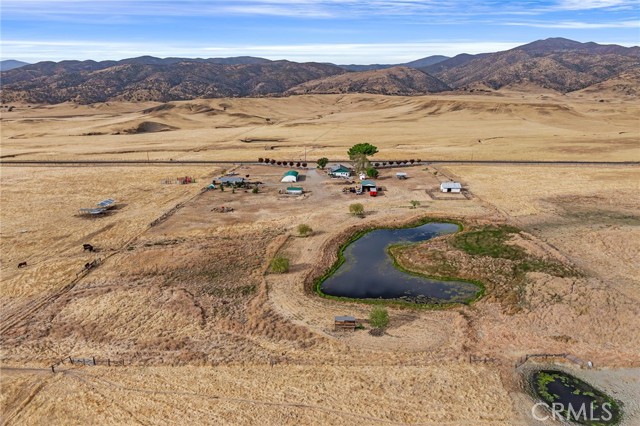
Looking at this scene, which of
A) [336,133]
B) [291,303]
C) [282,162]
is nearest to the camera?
[291,303]

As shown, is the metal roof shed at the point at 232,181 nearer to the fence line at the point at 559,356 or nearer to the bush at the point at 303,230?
the bush at the point at 303,230

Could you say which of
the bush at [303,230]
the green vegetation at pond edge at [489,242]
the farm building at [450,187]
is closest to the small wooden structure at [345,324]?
the bush at [303,230]

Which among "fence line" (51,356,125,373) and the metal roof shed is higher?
the metal roof shed

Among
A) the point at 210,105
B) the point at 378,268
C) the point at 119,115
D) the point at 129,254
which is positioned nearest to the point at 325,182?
the point at 378,268

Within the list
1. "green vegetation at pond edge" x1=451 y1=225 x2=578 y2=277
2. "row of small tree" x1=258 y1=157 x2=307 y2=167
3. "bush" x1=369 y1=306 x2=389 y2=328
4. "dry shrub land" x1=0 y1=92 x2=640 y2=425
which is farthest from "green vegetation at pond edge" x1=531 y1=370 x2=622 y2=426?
"row of small tree" x1=258 y1=157 x2=307 y2=167

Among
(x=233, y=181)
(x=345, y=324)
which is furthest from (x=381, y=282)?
(x=233, y=181)

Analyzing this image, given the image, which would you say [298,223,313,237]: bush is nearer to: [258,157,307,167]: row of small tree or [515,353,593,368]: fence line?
[515,353,593,368]: fence line

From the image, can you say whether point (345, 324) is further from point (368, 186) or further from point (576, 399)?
point (368, 186)
